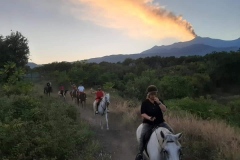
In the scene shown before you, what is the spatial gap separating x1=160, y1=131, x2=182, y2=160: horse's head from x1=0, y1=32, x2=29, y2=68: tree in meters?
45.6

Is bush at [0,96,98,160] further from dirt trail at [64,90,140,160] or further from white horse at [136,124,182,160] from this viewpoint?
white horse at [136,124,182,160]

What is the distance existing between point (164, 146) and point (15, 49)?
47.2m

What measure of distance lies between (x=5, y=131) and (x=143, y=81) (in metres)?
27.9

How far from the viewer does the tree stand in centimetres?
4741

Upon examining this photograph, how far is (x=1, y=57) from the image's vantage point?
46969 mm

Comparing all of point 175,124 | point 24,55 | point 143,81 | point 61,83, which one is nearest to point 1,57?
point 24,55

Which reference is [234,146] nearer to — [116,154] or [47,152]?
A: [116,154]

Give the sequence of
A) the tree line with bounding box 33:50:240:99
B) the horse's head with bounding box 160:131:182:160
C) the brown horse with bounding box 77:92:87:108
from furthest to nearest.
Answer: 1. the tree line with bounding box 33:50:240:99
2. the brown horse with bounding box 77:92:87:108
3. the horse's head with bounding box 160:131:182:160

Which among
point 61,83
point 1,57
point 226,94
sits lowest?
point 226,94

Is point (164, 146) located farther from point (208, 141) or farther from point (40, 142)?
point (40, 142)

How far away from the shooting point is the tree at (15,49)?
47.4 m

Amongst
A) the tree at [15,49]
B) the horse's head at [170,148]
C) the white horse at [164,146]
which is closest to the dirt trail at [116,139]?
the white horse at [164,146]

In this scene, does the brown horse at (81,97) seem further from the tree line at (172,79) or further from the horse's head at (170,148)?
the horse's head at (170,148)

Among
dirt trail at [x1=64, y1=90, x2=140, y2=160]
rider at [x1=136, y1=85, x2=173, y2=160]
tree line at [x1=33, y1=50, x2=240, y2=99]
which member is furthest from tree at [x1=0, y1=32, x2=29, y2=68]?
rider at [x1=136, y1=85, x2=173, y2=160]
